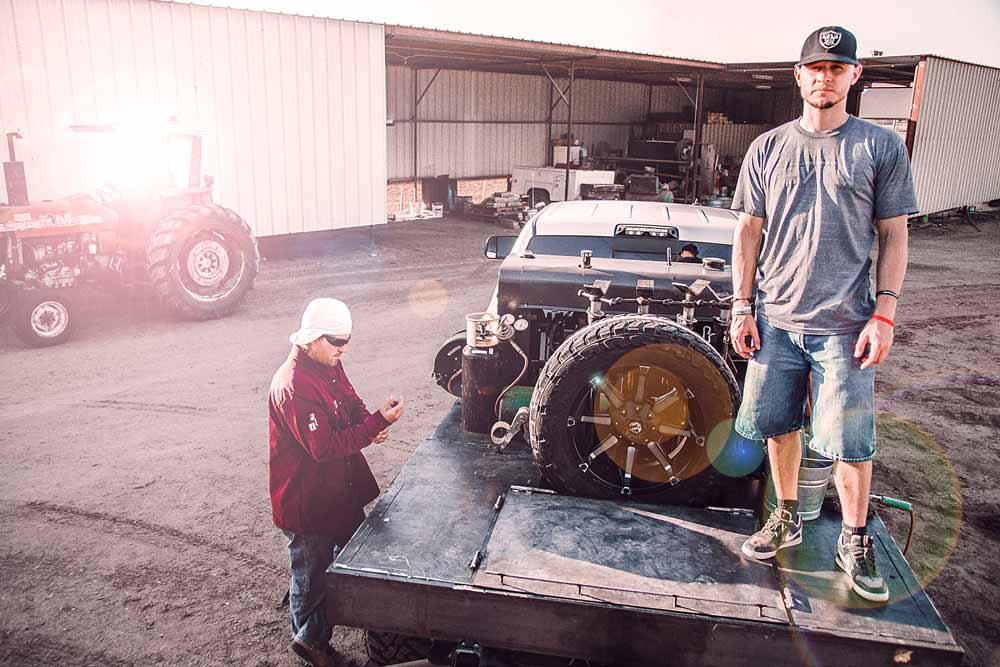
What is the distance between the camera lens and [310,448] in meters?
3.17

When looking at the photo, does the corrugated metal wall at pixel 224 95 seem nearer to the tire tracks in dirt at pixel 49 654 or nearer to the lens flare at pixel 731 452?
the tire tracks in dirt at pixel 49 654

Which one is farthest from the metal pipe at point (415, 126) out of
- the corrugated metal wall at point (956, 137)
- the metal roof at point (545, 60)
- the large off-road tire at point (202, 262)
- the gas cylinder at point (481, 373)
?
the gas cylinder at point (481, 373)

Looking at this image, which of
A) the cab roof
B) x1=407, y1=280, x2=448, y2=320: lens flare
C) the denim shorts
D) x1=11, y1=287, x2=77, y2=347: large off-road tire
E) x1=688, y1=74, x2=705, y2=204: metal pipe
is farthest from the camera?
x1=688, y1=74, x2=705, y2=204: metal pipe

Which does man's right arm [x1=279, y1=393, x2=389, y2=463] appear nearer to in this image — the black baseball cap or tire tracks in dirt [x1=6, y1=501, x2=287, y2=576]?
tire tracks in dirt [x1=6, y1=501, x2=287, y2=576]

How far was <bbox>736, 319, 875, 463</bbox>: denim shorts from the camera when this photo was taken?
279 cm

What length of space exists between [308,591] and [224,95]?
34.5 ft

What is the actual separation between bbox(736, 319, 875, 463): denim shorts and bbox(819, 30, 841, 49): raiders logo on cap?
3.40 ft

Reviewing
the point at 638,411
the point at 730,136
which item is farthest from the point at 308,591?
the point at 730,136

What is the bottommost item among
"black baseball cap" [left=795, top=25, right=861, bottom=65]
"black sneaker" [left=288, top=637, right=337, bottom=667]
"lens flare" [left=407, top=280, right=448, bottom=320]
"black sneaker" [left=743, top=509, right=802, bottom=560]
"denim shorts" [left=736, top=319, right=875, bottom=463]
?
"black sneaker" [left=288, top=637, right=337, bottom=667]

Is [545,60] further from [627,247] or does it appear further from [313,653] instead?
[313,653]

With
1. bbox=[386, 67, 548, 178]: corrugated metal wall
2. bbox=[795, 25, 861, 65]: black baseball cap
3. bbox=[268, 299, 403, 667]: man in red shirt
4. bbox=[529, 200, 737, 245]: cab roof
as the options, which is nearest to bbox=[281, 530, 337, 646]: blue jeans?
bbox=[268, 299, 403, 667]: man in red shirt

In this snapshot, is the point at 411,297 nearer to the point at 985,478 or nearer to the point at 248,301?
the point at 248,301

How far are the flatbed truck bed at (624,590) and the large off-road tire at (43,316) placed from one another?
650 cm

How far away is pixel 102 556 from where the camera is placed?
4156 millimetres
